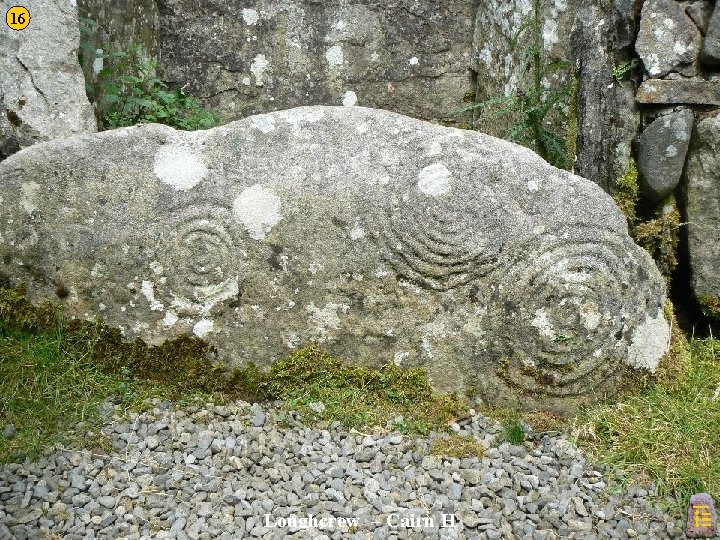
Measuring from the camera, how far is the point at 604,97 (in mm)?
4262

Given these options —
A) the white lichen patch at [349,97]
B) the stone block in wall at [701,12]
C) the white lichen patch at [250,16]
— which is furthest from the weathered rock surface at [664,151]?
the white lichen patch at [250,16]

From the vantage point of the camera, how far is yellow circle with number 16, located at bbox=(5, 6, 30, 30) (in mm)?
4379

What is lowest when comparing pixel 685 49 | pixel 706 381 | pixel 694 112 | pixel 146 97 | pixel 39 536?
pixel 39 536

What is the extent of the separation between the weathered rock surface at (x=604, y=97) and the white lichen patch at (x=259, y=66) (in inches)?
90.6

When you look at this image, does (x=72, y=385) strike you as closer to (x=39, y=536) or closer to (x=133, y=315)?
(x=133, y=315)

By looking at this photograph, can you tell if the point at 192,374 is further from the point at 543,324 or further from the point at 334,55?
the point at 334,55

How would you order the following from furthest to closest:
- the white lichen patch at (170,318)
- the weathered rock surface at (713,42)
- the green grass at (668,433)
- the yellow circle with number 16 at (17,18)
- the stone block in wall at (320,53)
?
1. the stone block in wall at (320,53)
2. the yellow circle with number 16 at (17,18)
3. the weathered rock surface at (713,42)
4. the white lichen patch at (170,318)
5. the green grass at (668,433)

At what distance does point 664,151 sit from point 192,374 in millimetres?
2602

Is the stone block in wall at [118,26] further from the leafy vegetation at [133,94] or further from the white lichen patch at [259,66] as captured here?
the white lichen patch at [259,66]

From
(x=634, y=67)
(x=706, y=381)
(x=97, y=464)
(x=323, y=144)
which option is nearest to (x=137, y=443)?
(x=97, y=464)

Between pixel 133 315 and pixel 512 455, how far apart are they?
71.5 inches

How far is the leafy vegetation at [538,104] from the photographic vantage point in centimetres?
494

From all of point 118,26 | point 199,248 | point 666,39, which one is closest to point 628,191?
point 666,39

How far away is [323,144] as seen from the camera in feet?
12.1
